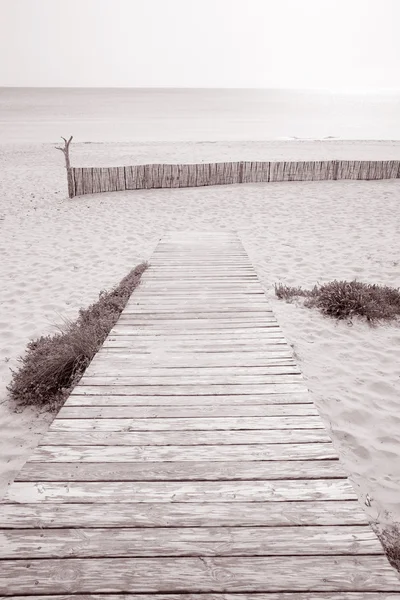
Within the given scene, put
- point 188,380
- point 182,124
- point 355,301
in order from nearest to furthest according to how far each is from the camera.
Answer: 1. point 188,380
2. point 355,301
3. point 182,124

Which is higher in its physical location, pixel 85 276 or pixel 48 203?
pixel 48 203

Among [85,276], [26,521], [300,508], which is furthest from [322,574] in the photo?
[85,276]

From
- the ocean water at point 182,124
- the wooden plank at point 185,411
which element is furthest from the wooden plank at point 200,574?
the ocean water at point 182,124

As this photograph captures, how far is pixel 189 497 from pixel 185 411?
0.72 metres

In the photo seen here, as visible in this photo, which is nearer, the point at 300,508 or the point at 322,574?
the point at 322,574

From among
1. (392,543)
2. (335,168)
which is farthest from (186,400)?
(335,168)

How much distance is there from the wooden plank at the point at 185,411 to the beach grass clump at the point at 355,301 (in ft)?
9.69

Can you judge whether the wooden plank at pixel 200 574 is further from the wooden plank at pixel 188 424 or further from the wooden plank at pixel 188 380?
the wooden plank at pixel 188 380

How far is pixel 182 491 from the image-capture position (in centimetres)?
196

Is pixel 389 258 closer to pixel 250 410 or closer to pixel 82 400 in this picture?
pixel 250 410

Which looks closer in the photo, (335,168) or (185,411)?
(185,411)

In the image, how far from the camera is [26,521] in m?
1.80

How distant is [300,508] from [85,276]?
5616 mm

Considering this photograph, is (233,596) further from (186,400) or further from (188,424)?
(186,400)
